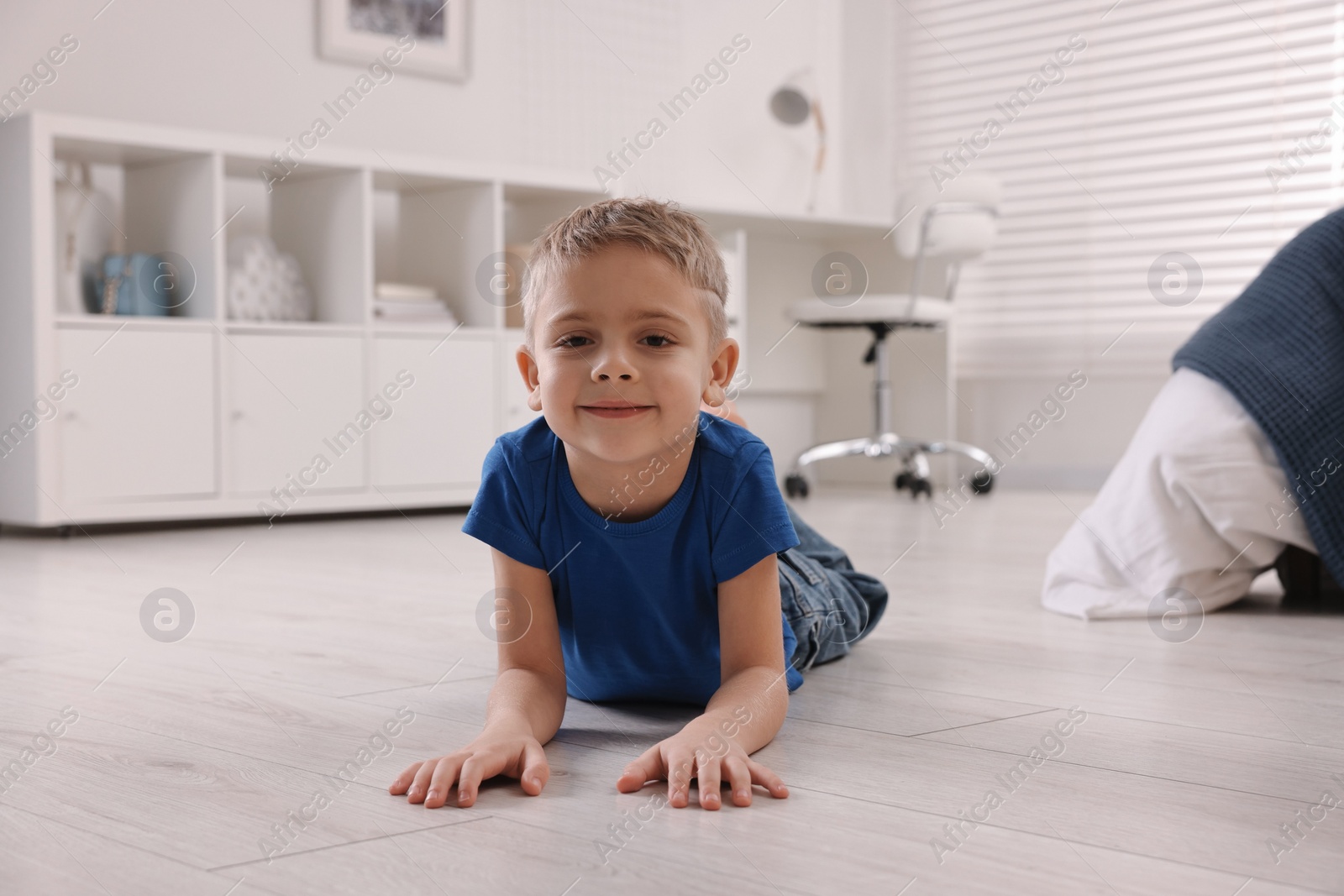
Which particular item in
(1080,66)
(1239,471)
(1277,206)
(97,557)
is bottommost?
(97,557)

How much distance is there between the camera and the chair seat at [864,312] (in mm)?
3910

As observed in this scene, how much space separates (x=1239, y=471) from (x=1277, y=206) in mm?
2724

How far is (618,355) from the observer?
1000mm

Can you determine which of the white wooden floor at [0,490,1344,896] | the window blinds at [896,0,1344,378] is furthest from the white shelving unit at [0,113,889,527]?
the window blinds at [896,0,1344,378]

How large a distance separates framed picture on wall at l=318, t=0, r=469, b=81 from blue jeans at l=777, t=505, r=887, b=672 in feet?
9.51

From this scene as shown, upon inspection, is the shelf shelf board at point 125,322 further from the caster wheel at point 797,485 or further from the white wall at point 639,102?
the caster wheel at point 797,485

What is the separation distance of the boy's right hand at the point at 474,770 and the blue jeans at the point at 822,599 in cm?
37

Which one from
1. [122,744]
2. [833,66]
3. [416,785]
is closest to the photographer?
[416,785]

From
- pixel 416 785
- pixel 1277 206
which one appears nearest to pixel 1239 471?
pixel 416 785

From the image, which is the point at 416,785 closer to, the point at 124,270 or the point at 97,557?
the point at 97,557

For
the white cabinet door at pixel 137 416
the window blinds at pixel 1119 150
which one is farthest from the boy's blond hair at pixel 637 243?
the window blinds at pixel 1119 150

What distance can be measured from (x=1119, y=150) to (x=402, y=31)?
244cm

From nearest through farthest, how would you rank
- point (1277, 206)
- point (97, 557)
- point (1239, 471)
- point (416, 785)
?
1. point (416, 785)
2. point (1239, 471)
3. point (97, 557)
4. point (1277, 206)

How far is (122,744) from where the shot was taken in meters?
1.08
